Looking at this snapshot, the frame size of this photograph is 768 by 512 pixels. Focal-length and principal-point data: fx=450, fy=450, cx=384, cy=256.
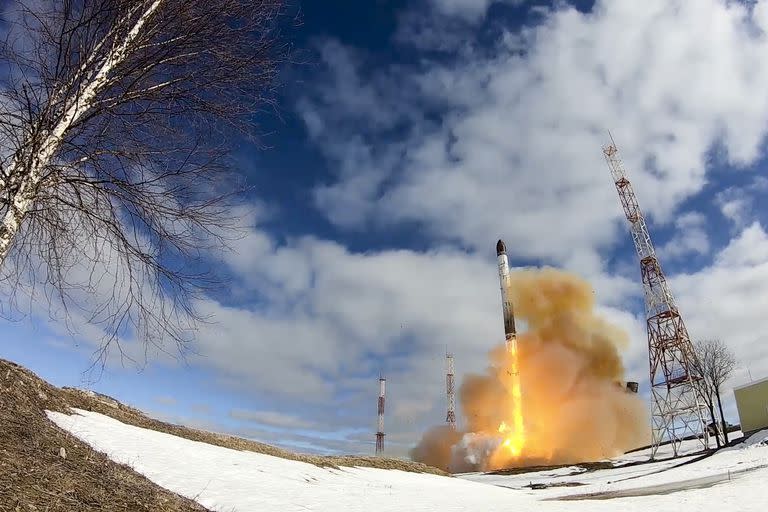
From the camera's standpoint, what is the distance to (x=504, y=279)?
7788cm

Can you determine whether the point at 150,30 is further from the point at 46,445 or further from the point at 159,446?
the point at 159,446

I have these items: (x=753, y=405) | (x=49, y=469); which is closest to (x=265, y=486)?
(x=49, y=469)

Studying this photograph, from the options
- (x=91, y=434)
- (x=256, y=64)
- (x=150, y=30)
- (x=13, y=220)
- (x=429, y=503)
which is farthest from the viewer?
(x=429, y=503)

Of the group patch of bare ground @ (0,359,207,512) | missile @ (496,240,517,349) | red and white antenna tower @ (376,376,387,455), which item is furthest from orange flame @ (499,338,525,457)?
patch of bare ground @ (0,359,207,512)

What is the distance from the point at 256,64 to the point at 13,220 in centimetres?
363

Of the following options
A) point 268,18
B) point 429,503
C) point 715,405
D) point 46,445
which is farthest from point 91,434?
point 715,405

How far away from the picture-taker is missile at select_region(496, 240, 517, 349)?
244 ft

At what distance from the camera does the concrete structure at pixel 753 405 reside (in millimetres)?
40719

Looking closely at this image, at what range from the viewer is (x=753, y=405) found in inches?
1641

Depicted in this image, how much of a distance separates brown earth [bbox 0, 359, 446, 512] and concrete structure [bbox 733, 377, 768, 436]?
50.3 metres

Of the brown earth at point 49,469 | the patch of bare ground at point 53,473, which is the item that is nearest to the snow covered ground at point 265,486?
the brown earth at point 49,469

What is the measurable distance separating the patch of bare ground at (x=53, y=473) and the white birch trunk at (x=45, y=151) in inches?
116

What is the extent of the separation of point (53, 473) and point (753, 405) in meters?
53.6

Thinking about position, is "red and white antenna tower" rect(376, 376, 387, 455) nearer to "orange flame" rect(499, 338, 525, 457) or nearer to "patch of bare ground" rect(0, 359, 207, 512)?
"orange flame" rect(499, 338, 525, 457)
